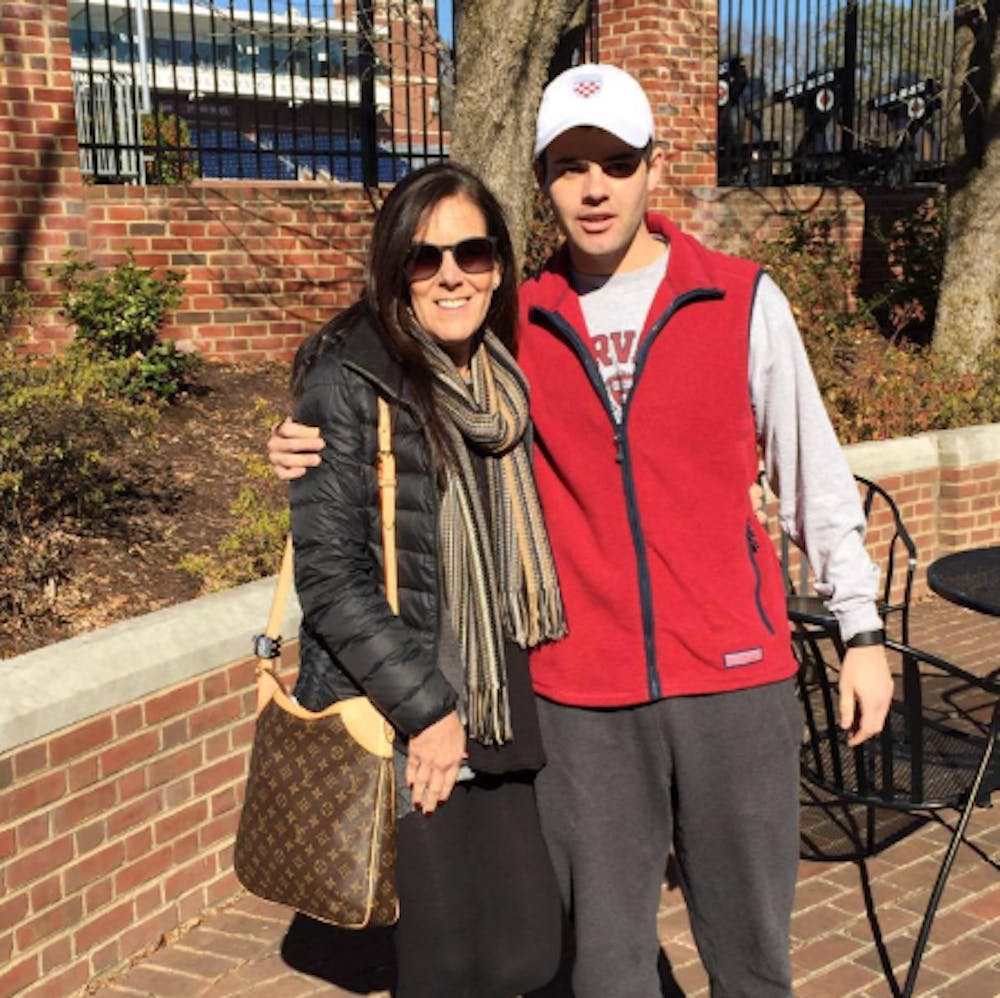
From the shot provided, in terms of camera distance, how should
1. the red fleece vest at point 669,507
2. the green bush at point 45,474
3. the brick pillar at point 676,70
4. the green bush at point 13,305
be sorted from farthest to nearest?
1. the brick pillar at point 676,70
2. the green bush at point 13,305
3. the green bush at point 45,474
4. the red fleece vest at point 669,507

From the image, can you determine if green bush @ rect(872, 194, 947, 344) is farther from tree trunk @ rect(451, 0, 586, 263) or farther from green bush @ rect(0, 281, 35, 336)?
green bush @ rect(0, 281, 35, 336)

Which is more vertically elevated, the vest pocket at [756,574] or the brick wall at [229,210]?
the brick wall at [229,210]

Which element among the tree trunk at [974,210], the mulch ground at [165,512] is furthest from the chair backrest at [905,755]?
the tree trunk at [974,210]

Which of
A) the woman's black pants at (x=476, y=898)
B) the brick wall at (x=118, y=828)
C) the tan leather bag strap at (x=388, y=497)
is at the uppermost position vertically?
the tan leather bag strap at (x=388, y=497)

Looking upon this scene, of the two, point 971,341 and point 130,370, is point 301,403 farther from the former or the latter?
point 971,341

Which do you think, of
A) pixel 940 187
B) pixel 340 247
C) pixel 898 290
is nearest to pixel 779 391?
pixel 340 247

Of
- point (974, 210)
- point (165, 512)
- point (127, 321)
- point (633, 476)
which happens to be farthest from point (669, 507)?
point (974, 210)

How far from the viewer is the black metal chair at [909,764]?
3400mm

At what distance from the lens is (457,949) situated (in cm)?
241

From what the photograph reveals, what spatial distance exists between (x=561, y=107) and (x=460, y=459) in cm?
64

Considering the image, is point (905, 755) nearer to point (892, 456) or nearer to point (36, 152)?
point (892, 456)

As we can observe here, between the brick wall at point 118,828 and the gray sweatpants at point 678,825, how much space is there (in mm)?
1425

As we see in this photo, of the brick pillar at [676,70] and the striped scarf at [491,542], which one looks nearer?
the striped scarf at [491,542]

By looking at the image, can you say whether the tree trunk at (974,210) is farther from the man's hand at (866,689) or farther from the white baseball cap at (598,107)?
the white baseball cap at (598,107)
